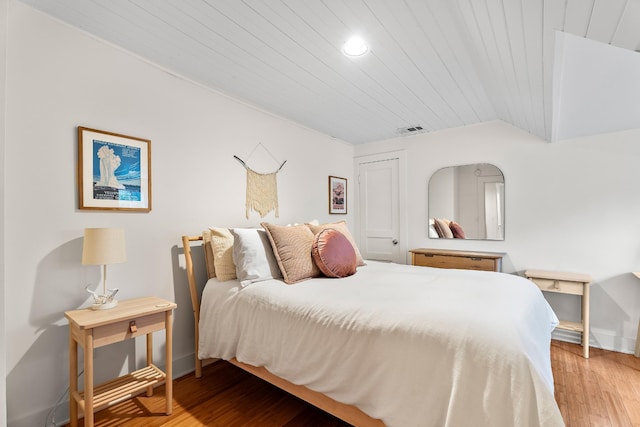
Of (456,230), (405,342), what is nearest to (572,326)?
(456,230)

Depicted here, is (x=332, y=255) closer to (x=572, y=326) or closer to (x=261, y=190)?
(x=261, y=190)

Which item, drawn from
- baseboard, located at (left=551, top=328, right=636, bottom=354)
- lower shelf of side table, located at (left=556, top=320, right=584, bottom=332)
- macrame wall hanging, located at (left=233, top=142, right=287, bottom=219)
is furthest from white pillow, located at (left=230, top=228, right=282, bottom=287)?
baseboard, located at (left=551, top=328, right=636, bottom=354)

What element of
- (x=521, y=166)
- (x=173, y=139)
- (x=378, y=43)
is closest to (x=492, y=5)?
(x=378, y=43)

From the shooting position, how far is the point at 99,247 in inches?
68.0

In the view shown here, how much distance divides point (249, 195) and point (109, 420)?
1895 mm

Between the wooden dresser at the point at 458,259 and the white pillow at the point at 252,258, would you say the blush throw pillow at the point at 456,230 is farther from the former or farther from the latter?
the white pillow at the point at 252,258

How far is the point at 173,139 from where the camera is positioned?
2346 millimetres

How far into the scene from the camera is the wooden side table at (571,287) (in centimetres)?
267

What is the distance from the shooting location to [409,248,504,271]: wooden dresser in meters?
3.12

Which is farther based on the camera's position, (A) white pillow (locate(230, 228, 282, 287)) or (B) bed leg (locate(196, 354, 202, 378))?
(B) bed leg (locate(196, 354, 202, 378))

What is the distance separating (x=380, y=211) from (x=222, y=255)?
8.38ft

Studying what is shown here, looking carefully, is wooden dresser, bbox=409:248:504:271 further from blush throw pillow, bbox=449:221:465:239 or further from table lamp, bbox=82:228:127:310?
table lamp, bbox=82:228:127:310

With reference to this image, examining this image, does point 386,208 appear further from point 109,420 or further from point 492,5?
point 109,420

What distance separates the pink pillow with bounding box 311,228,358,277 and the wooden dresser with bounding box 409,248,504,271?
1.36m
